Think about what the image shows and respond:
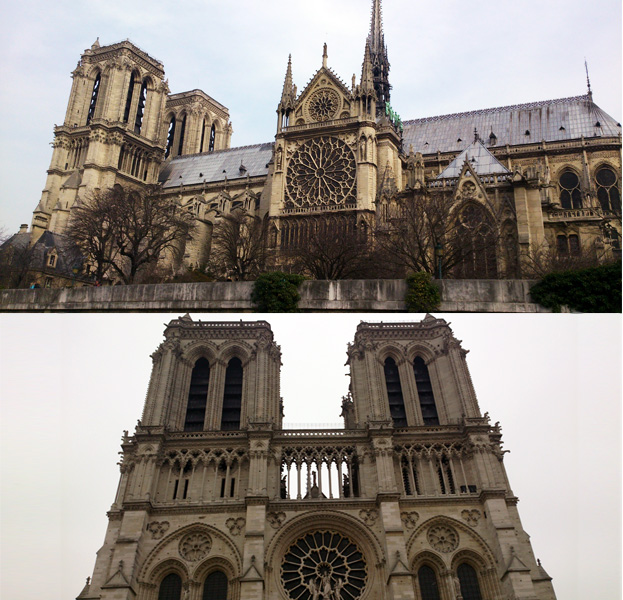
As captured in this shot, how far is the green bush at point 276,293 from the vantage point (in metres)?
24.6

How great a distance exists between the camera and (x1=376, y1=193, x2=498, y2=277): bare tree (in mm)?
32500

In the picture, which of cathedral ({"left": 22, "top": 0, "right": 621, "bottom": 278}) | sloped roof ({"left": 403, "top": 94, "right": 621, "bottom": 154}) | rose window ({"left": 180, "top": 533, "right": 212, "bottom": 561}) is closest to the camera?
rose window ({"left": 180, "top": 533, "right": 212, "bottom": 561})

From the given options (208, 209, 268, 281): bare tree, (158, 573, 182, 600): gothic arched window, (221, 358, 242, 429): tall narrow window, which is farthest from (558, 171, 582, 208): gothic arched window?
(158, 573, 182, 600): gothic arched window

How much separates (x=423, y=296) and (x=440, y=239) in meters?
10.2

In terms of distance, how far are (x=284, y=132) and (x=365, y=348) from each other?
20.6 m

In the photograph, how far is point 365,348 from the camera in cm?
3888

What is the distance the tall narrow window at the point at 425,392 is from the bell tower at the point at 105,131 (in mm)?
37035

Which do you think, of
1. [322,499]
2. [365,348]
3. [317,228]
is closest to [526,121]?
[317,228]

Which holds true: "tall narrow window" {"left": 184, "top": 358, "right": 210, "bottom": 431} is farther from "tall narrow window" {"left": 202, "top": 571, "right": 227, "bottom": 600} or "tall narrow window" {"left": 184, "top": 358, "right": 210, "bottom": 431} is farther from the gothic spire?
the gothic spire

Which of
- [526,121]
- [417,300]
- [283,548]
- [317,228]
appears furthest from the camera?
[526,121]

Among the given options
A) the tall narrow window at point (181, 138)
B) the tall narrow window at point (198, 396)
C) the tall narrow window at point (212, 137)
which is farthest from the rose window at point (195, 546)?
the tall narrow window at point (212, 137)

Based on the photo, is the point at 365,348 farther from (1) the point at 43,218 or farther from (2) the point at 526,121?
(1) the point at 43,218

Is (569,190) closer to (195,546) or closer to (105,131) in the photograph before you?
(195,546)

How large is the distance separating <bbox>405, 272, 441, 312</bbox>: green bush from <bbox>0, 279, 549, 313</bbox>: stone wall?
1.12ft
